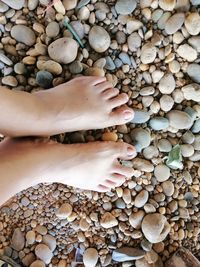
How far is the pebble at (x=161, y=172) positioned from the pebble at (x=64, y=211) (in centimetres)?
25

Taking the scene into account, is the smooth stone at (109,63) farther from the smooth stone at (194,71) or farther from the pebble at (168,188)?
the pebble at (168,188)

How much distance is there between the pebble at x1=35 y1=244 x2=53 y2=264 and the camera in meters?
1.37

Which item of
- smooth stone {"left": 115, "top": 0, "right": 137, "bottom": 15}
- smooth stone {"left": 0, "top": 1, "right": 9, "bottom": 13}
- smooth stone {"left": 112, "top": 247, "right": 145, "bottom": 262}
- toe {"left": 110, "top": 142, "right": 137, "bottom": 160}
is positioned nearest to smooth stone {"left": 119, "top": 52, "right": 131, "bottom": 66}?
smooth stone {"left": 115, "top": 0, "right": 137, "bottom": 15}

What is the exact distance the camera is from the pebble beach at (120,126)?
52.8 inches

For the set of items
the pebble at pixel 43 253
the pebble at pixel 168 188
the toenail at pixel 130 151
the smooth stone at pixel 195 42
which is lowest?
the pebble at pixel 43 253

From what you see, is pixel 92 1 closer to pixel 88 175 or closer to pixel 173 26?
pixel 173 26

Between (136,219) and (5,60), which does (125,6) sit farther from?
(136,219)

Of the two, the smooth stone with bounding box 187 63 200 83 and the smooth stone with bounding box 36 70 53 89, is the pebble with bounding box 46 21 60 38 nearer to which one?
the smooth stone with bounding box 36 70 53 89

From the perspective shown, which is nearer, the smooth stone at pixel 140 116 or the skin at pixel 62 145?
the skin at pixel 62 145

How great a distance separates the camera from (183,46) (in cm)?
134

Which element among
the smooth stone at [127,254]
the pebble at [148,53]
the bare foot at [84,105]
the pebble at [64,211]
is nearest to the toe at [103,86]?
the bare foot at [84,105]

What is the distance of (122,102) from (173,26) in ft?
0.78

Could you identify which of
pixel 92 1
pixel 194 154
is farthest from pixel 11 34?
pixel 194 154

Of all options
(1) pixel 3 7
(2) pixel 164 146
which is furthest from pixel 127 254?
(1) pixel 3 7
